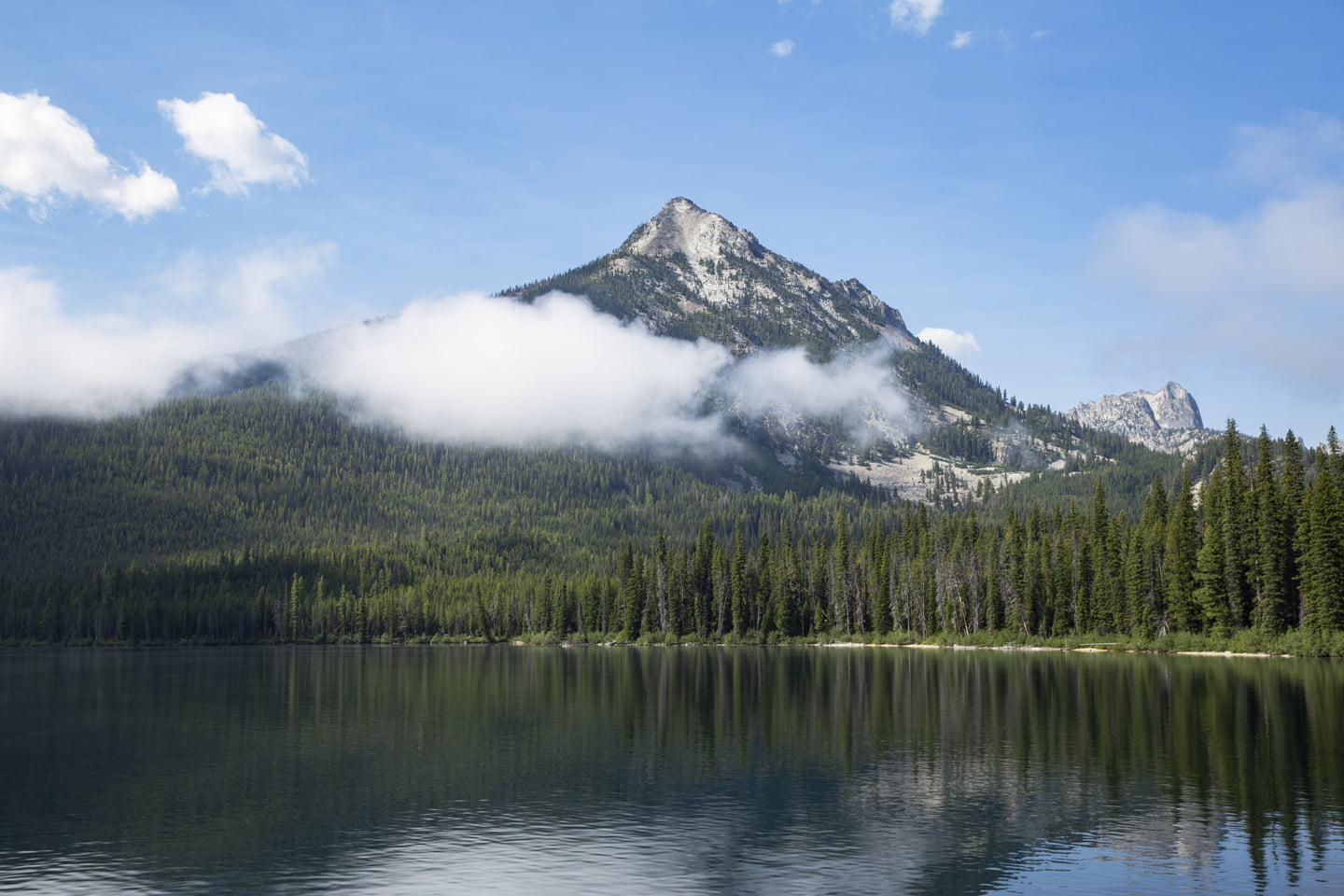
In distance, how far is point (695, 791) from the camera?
45.3 meters

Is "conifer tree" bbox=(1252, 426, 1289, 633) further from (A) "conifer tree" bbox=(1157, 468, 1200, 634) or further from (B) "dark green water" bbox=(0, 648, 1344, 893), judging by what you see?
(B) "dark green water" bbox=(0, 648, 1344, 893)

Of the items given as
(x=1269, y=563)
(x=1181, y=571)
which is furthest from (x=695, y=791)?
(x=1181, y=571)

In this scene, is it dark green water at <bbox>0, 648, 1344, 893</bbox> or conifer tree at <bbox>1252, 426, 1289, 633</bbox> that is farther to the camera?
conifer tree at <bbox>1252, 426, 1289, 633</bbox>

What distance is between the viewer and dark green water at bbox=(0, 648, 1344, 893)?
32531 millimetres

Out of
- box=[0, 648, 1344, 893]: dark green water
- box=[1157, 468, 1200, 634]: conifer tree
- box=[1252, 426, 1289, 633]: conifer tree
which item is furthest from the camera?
box=[1157, 468, 1200, 634]: conifer tree

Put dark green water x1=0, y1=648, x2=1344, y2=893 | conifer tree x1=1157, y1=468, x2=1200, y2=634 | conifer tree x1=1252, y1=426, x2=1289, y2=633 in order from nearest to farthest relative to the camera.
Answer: dark green water x1=0, y1=648, x2=1344, y2=893
conifer tree x1=1252, y1=426, x2=1289, y2=633
conifer tree x1=1157, y1=468, x2=1200, y2=634

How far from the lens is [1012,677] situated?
97312mm

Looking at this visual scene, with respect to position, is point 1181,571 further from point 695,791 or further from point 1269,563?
point 695,791

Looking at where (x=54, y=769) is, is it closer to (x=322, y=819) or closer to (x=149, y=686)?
(x=322, y=819)

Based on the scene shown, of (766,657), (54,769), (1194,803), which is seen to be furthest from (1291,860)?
(766,657)

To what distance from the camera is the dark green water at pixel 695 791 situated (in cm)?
3253

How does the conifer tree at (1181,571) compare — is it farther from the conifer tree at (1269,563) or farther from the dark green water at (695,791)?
the dark green water at (695,791)

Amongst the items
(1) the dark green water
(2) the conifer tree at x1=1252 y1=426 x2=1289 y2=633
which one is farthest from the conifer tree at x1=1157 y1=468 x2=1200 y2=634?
(1) the dark green water

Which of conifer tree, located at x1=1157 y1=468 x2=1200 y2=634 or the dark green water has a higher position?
conifer tree, located at x1=1157 y1=468 x2=1200 y2=634
